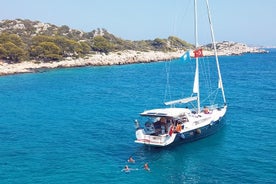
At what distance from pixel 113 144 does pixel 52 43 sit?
7978 centimetres

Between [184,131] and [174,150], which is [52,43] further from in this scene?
[174,150]

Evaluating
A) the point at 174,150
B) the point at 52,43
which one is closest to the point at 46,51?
the point at 52,43

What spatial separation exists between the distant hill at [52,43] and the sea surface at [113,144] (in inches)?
1719

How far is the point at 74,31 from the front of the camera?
15088 centimetres

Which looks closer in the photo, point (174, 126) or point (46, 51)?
point (174, 126)

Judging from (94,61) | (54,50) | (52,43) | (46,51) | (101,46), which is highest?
(52,43)

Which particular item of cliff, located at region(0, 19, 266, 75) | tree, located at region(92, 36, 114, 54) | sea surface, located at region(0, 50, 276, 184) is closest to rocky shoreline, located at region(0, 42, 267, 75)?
cliff, located at region(0, 19, 266, 75)

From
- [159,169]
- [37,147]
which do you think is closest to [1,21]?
[37,147]

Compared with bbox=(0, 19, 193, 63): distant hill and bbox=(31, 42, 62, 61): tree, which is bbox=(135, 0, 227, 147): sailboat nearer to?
bbox=(0, 19, 193, 63): distant hill

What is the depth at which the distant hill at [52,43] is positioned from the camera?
10236 cm

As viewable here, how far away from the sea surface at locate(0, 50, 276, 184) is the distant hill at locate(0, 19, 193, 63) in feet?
143

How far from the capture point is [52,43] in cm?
10681

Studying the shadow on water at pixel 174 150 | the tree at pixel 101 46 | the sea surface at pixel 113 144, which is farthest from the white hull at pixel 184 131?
the tree at pixel 101 46

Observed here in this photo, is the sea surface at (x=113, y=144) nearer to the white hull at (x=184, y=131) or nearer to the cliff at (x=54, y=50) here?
the white hull at (x=184, y=131)
